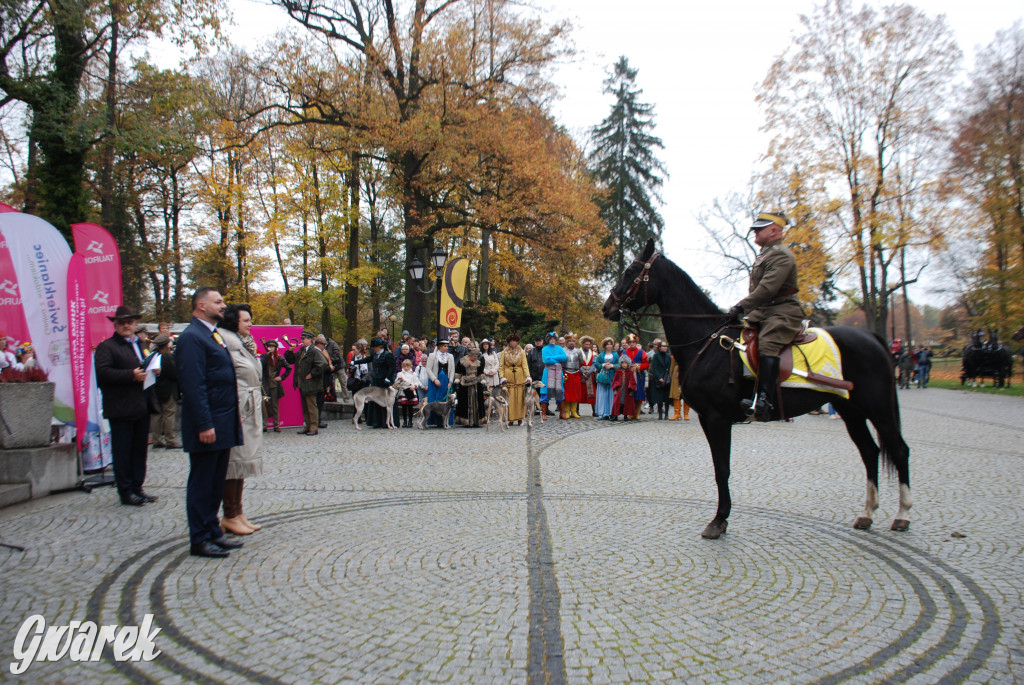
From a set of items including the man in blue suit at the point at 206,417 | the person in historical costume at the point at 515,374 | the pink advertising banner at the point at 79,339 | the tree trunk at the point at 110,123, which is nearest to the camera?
the man in blue suit at the point at 206,417

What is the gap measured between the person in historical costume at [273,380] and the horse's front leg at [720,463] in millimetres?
10769

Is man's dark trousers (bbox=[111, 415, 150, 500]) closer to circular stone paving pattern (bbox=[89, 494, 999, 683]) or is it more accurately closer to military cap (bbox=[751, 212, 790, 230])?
circular stone paving pattern (bbox=[89, 494, 999, 683])

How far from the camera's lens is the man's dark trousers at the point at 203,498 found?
16.2 ft

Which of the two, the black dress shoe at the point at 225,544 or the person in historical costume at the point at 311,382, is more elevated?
the person in historical costume at the point at 311,382

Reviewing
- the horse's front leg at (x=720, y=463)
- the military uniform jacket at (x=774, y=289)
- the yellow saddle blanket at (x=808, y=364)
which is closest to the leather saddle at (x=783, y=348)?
the yellow saddle blanket at (x=808, y=364)

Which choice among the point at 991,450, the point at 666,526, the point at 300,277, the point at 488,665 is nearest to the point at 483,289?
the point at 300,277

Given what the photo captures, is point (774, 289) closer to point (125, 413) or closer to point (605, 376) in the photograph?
point (125, 413)

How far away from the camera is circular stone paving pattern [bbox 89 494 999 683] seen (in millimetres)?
3187

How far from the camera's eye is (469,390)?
585 inches

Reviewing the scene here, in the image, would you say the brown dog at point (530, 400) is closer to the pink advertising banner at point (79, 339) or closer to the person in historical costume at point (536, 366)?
the person in historical costume at point (536, 366)

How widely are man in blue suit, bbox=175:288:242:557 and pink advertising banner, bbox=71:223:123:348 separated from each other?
3.90 m

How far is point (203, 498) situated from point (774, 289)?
523 centimetres

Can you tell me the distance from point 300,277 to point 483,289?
10751 mm

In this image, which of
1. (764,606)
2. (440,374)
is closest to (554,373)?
(440,374)
